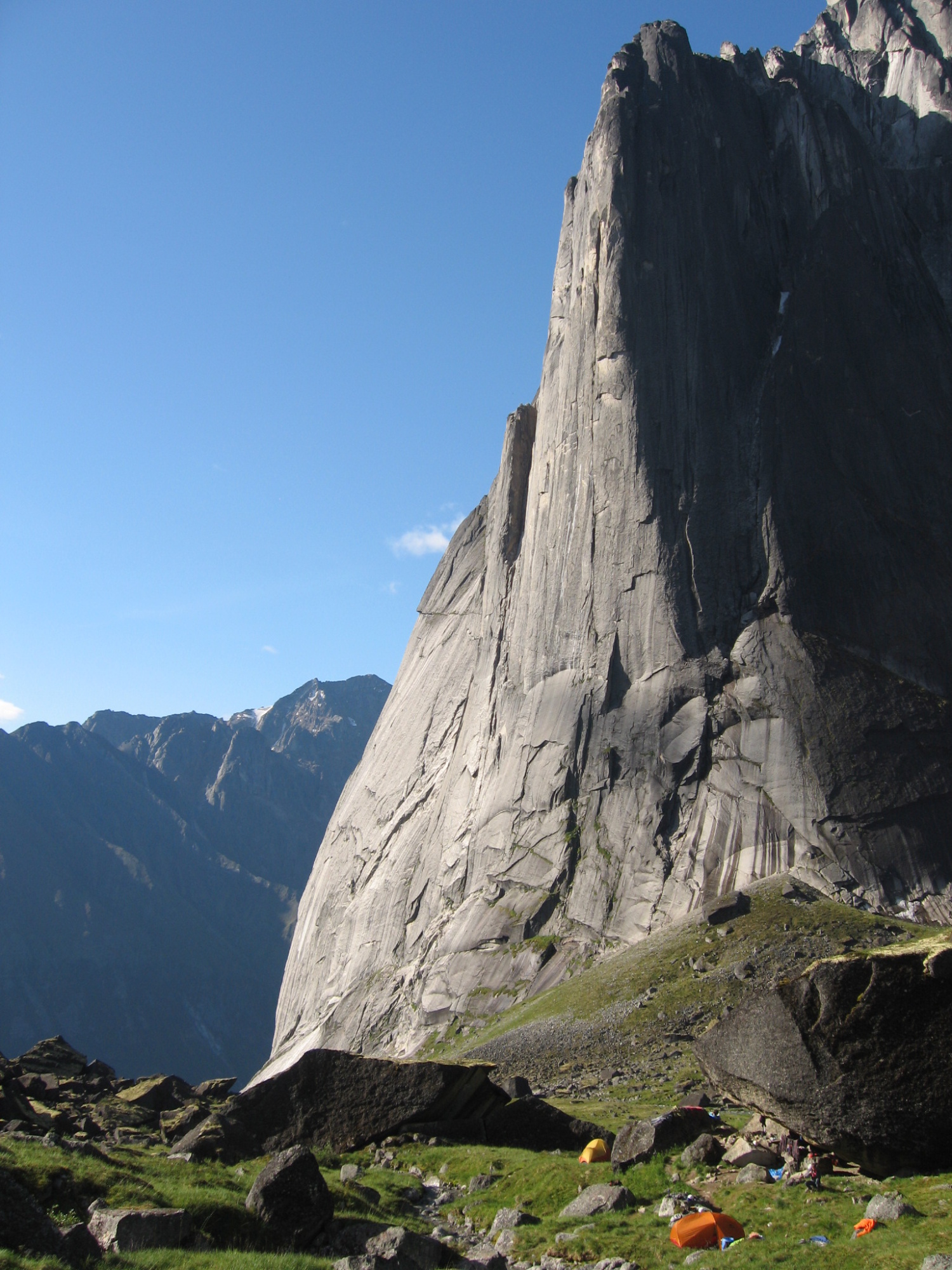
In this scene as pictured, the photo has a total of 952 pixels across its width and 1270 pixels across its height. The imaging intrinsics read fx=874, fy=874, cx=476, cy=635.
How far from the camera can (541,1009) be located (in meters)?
46.9

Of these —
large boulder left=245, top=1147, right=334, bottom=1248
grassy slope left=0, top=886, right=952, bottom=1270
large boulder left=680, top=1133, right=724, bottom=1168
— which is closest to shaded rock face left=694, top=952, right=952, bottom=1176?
grassy slope left=0, top=886, right=952, bottom=1270

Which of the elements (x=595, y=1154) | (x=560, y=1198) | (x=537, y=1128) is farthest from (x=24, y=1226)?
(x=537, y=1128)

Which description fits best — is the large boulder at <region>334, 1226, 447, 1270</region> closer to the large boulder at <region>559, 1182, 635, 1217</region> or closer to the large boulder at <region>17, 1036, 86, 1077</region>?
the large boulder at <region>559, 1182, 635, 1217</region>

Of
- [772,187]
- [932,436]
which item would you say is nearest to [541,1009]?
[932,436]

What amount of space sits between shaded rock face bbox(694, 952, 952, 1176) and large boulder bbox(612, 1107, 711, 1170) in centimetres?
268

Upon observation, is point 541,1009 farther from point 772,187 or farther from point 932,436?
point 772,187

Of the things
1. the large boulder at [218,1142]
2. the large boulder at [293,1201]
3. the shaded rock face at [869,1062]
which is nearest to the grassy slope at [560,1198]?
the large boulder at [293,1201]

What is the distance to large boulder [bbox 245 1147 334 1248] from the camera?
1555 centimetres

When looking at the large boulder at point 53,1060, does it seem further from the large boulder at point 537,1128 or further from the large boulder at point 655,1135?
the large boulder at point 655,1135

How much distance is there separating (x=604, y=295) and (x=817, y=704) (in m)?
37.9

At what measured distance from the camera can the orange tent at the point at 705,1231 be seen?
14320 mm

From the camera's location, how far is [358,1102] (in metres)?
24.7

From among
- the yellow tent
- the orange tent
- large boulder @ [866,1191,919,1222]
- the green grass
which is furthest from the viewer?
the yellow tent

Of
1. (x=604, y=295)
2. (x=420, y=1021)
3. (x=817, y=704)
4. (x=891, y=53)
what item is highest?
(x=891, y=53)
